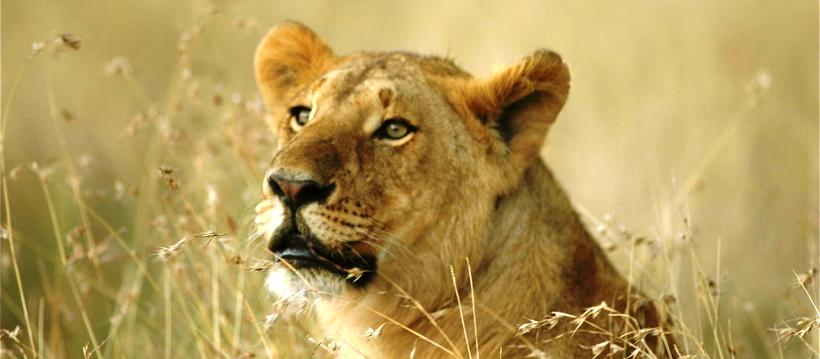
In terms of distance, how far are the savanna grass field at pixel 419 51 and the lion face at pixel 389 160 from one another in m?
1.12

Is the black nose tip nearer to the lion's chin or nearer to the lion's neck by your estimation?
the lion's chin

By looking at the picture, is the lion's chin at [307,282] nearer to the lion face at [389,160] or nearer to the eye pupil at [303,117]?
the lion face at [389,160]

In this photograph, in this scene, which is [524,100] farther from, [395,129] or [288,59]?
[288,59]

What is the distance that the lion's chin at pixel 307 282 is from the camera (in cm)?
454

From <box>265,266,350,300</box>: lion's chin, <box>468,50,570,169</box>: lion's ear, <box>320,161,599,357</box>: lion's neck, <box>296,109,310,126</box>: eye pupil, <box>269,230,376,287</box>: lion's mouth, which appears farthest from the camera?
<box>296,109,310,126</box>: eye pupil

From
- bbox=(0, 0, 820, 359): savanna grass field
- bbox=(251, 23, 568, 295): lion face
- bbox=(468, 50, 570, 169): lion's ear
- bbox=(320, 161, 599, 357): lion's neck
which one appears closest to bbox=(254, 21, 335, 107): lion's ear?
bbox=(251, 23, 568, 295): lion face

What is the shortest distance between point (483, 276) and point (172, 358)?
239 centimetres

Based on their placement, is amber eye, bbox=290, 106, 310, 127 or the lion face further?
amber eye, bbox=290, 106, 310, 127

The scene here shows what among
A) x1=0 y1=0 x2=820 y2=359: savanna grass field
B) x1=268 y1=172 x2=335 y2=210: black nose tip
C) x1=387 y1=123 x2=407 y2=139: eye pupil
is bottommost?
x1=0 y1=0 x2=820 y2=359: savanna grass field

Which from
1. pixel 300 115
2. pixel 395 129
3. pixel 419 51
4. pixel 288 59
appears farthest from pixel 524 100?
pixel 419 51

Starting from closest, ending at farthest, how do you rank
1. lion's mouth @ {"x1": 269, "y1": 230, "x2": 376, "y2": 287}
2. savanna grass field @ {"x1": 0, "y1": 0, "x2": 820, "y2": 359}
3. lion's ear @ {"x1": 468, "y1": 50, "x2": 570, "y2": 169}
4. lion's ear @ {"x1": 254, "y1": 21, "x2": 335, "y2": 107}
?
lion's mouth @ {"x1": 269, "y1": 230, "x2": 376, "y2": 287}, lion's ear @ {"x1": 468, "y1": 50, "x2": 570, "y2": 169}, lion's ear @ {"x1": 254, "y1": 21, "x2": 335, "y2": 107}, savanna grass field @ {"x1": 0, "y1": 0, "x2": 820, "y2": 359}

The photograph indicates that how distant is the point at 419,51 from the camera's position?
38.3ft

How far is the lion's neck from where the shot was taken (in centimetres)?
478

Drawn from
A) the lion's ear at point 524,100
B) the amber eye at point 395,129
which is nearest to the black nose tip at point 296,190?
the amber eye at point 395,129
